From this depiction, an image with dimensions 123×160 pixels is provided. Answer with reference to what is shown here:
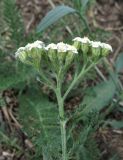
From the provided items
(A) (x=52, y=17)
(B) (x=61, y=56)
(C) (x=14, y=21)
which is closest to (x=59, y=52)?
(B) (x=61, y=56)

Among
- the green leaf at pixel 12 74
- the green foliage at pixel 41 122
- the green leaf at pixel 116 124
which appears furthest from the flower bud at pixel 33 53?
the green leaf at pixel 116 124

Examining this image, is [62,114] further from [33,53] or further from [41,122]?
[41,122]

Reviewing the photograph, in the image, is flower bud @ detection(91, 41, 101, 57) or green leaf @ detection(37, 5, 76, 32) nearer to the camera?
flower bud @ detection(91, 41, 101, 57)

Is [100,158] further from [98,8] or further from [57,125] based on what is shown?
[98,8]

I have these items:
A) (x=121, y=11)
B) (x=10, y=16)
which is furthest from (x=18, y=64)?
(x=121, y=11)

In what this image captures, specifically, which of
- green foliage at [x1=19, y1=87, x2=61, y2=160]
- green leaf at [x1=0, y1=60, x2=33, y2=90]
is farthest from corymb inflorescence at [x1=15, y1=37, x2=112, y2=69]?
green leaf at [x1=0, y1=60, x2=33, y2=90]

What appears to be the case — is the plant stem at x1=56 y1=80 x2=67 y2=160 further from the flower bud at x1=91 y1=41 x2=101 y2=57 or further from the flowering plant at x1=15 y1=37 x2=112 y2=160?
the flower bud at x1=91 y1=41 x2=101 y2=57

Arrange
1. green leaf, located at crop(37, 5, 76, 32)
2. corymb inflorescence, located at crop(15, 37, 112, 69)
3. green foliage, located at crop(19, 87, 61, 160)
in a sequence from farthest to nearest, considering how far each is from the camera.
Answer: green leaf, located at crop(37, 5, 76, 32)
green foliage, located at crop(19, 87, 61, 160)
corymb inflorescence, located at crop(15, 37, 112, 69)

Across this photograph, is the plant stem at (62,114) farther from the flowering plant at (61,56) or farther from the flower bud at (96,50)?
the flower bud at (96,50)
